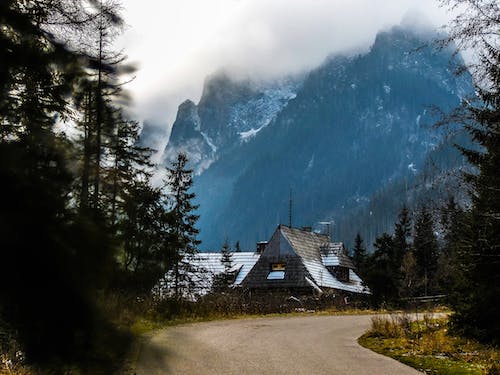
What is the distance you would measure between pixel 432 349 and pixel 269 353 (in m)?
4.07

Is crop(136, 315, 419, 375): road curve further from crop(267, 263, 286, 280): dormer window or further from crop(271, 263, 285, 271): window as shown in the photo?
crop(271, 263, 285, 271): window

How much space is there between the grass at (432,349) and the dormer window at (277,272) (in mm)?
31963

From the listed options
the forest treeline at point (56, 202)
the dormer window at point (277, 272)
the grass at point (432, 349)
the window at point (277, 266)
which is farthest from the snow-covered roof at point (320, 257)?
the forest treeline at point (56, 202)

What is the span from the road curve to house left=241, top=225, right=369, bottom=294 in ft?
102

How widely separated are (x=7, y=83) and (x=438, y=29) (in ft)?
26.4

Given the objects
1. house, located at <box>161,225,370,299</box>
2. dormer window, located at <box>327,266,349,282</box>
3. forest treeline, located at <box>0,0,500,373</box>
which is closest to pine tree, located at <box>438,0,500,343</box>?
forest treeline, located at <box>0,0,500,373</box>

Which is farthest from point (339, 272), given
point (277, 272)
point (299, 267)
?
point (277, 272)

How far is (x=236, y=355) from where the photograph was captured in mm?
12727

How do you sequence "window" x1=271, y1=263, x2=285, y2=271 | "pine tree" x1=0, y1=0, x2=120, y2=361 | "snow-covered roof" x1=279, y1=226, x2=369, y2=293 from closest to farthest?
"pine tree" x1=0, y1=0, x2=120, y2=361
"window" x1=271, y1=263, x2=285, y2=271
"snow-covered roof" x1=279, y1=226, x2=369, y2=293

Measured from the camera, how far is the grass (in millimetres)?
11148

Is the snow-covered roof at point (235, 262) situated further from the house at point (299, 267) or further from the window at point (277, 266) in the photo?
the window at point (277, 266)

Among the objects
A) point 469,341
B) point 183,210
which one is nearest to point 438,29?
point 469,341

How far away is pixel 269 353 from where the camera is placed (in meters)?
13.2

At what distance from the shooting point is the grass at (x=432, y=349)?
11148 mm
